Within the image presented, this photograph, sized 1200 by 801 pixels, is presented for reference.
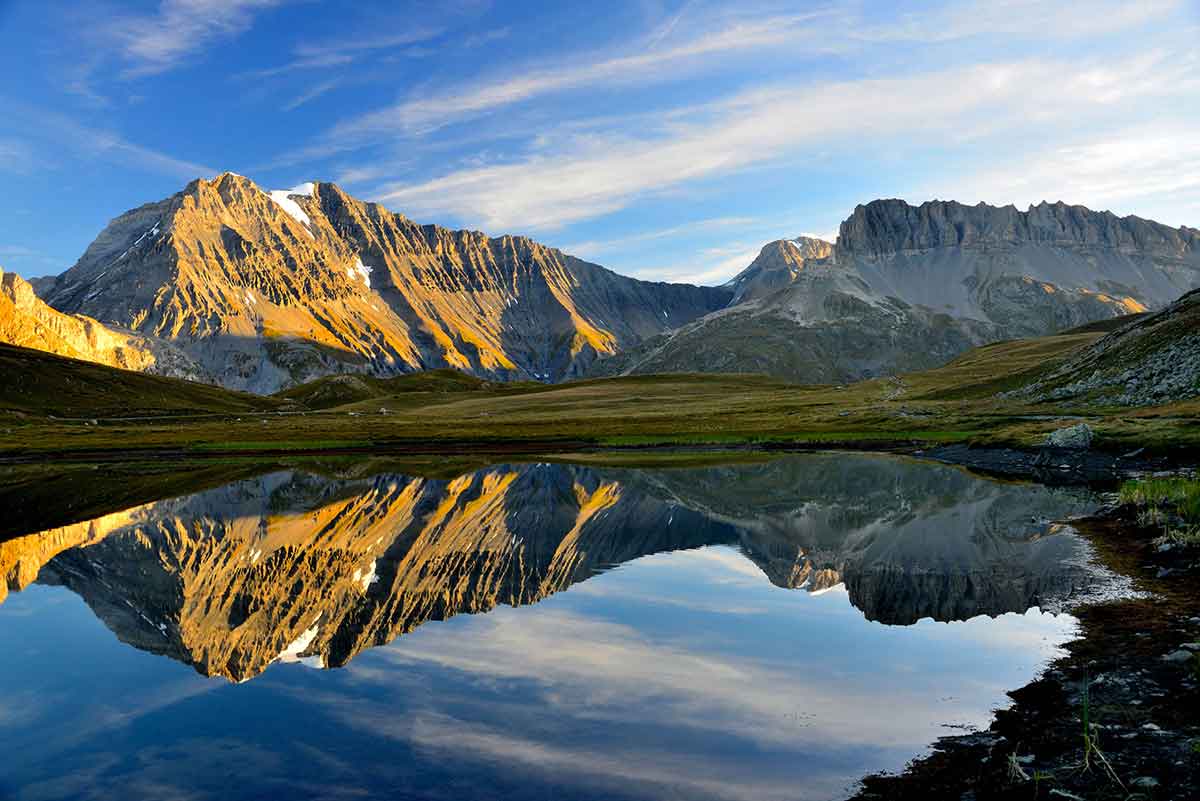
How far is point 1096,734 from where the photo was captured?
15180 mm

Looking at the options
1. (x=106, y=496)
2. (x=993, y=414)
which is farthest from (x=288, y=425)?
(x=993, y=414)

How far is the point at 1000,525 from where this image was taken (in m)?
44.9

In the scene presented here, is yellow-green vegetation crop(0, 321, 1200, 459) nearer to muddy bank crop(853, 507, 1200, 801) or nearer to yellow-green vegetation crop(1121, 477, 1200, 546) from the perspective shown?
yellow-green vegetation crop(1121, 477, 1200, 546)

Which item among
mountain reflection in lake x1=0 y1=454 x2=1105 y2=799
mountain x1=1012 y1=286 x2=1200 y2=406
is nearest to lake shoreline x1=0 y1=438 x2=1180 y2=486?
mountain reflection in lake x1=0 y1=454 x2=1105 y2=799

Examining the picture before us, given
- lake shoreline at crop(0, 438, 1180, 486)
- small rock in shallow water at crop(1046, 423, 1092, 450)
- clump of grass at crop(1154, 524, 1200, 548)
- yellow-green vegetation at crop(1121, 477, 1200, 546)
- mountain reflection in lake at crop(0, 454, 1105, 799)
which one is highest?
small rock in shallow water at crop(1046, 423, 1092, 450)

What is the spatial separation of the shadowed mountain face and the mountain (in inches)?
1812

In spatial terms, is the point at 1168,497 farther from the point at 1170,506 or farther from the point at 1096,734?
the point at 1096,734

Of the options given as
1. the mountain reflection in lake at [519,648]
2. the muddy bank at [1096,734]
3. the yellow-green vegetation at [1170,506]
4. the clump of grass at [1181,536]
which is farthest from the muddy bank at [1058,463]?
the muddy bank at [1096,734]

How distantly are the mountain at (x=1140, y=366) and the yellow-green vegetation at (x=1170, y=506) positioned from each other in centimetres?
6093

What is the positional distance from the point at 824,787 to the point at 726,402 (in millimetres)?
182951

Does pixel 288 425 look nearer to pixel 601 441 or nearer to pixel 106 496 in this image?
pixel 601 441

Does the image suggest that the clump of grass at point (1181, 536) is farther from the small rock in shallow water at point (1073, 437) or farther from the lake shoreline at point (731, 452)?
the small rock in shallow water at point (1073, 437)

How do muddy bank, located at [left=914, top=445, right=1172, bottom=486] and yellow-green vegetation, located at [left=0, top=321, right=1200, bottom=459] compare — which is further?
yellow-green vegetation, located at [left=0, top=321, right=1200, bottom=459]

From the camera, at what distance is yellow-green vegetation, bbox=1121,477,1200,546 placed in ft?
112
